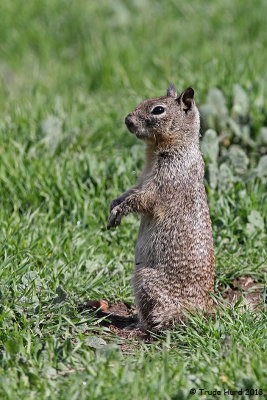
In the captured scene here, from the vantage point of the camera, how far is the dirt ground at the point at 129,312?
4.05 meters

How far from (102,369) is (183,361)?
48 centimetres

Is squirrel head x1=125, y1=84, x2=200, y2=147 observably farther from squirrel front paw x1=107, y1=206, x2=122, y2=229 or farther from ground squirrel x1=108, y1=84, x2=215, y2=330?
squirrel front paw x1=107, y1=206, x2=122, y2=229

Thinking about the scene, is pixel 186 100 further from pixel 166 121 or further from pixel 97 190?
pixel 97 190

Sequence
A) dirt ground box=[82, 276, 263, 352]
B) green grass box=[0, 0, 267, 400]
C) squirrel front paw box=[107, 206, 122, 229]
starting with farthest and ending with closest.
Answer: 1. squirrel front paw box=[107, 206, 122, 229]
2. dirt ground box=[82, 276, 263, 352]
3. green grass box=[0, 0, 267, 400]

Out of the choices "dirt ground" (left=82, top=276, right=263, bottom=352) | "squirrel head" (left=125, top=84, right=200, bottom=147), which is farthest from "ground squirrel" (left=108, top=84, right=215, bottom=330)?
"dirt ground" (left=82, top=276, right=263, bottom=352)

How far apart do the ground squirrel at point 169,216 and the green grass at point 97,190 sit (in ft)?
0.79

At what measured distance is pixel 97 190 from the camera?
5625mm

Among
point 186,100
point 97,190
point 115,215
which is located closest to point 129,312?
point 115,215

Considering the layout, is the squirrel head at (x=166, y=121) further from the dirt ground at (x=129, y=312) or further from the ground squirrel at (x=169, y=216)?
the dirt ground at (x=129, y=312)

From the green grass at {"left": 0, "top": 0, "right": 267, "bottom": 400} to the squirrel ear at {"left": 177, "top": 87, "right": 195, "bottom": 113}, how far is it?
125 cm

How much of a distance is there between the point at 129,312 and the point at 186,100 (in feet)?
5.20

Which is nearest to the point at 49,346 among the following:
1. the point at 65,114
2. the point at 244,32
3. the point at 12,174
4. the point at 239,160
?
the point at 12,174

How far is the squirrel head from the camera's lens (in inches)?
171

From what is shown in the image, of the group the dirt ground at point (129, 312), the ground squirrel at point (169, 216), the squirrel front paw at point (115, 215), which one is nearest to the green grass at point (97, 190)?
the dirt ground at point (129, 312)
